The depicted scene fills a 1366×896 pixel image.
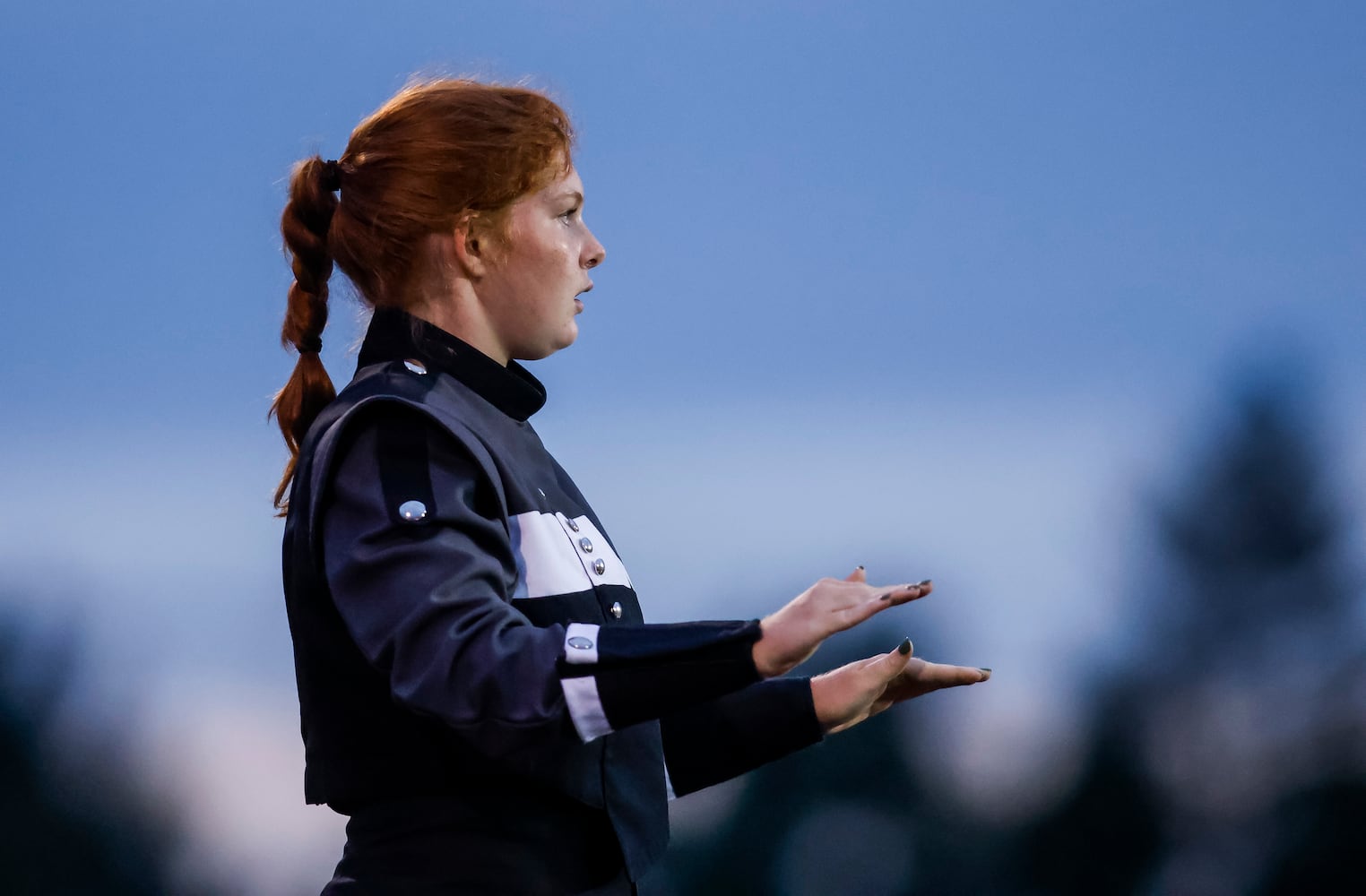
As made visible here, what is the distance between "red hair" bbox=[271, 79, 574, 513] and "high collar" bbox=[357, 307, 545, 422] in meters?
0.06

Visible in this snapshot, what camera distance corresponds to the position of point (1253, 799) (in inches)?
607

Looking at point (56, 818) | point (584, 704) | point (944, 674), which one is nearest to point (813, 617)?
point (584, 704)

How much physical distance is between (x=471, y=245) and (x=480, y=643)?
0.66 m

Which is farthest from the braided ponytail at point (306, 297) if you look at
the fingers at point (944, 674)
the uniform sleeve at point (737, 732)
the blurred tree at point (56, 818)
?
the blurred tree at point (56, 818)

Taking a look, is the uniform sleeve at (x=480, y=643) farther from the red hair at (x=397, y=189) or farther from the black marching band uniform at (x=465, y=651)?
the red hair at (x=397, y=189)

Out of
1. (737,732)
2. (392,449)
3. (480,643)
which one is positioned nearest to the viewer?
(480,643)

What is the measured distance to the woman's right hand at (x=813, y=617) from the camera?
1567mm

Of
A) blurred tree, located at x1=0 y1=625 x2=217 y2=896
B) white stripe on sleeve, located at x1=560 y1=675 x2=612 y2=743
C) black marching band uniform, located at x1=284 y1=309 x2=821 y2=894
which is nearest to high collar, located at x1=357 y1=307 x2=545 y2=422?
black marching band uniform, located at x1=284 y1=309 x2=821 y2=894

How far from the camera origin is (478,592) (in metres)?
1.62

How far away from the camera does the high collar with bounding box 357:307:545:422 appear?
1.98 meters

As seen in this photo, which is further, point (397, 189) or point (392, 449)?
point (397, 189)

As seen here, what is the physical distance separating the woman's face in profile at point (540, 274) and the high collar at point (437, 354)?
0.21ft

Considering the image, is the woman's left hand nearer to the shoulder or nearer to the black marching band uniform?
the black marching band uniform

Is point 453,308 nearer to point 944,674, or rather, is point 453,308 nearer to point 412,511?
point 412,511
